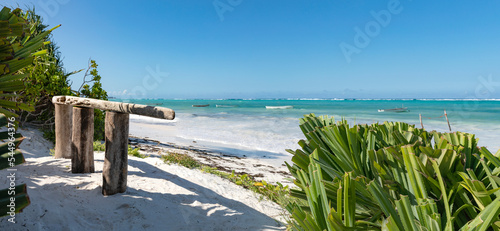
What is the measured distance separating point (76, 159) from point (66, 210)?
1264 mm

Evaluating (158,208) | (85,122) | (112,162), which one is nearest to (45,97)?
(85,122)

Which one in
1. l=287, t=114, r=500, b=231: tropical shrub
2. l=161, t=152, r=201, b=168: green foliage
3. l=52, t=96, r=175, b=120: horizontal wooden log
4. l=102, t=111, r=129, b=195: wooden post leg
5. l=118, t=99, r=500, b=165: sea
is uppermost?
l=52, t=96, r=175, b=120: horizontal wooden log

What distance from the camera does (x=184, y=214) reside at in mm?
3189

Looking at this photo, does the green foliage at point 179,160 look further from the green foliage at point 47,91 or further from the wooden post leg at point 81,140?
the green foliage at point 47,91

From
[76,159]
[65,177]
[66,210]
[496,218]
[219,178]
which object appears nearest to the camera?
[496,218]

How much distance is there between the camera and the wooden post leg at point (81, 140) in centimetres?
374

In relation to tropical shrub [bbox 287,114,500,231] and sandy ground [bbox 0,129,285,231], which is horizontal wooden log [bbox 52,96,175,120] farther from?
tropical shrub [bbox 287,114,500,231]

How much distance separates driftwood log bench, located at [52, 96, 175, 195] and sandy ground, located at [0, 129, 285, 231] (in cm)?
16

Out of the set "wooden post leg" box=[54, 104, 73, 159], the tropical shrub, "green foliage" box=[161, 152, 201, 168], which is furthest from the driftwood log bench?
the tropical shrub

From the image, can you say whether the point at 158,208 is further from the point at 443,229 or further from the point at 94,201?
the point at 443,229

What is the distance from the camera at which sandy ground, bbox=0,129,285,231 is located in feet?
8.58

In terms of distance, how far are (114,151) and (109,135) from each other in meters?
0.22

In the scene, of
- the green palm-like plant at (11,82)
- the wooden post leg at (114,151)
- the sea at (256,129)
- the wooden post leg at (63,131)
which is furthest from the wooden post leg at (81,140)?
the sea at (256,129)

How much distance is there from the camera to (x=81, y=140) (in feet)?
12.4
